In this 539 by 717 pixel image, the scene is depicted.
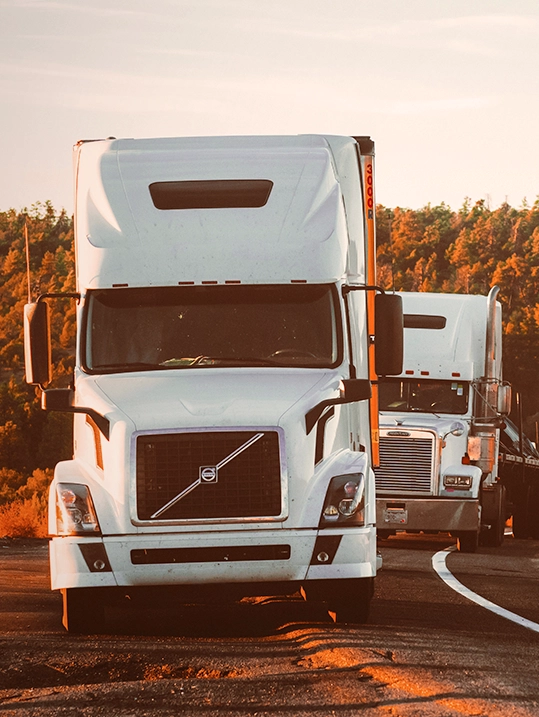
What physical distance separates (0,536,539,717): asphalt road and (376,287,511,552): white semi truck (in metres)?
7.57

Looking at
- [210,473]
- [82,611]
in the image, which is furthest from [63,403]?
[82,611]

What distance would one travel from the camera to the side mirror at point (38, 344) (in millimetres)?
10211

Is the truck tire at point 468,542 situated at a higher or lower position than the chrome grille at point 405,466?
lower

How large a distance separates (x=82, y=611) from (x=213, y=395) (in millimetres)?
1909

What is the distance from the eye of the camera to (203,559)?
9.47 meters

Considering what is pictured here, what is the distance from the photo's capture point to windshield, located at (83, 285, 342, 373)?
10320mm

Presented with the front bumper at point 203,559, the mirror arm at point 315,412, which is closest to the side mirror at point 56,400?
the front bumper at point 203,559

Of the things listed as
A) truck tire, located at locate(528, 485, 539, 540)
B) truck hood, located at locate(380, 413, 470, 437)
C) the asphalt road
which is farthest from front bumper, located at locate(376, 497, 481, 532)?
the asphalt road

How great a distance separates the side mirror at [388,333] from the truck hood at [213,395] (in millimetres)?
762

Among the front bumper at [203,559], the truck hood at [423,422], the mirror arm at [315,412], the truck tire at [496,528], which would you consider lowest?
the truck tire at [496,528]

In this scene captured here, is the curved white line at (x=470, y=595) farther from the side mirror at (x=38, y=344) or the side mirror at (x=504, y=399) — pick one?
the side mirror at (x=38, y=344)

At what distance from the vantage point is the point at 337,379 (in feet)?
33.2

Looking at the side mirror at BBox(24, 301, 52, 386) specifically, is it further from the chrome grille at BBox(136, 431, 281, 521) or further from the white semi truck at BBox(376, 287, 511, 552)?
the white semi truck at BBox(376, 287, 511, 552)

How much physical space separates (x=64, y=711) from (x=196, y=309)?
168 inches
